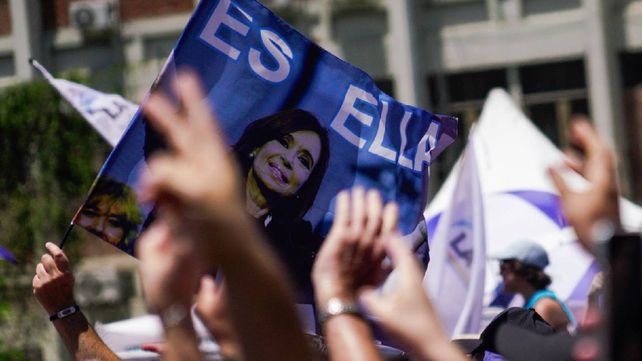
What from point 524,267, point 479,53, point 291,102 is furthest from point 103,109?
point 479,53

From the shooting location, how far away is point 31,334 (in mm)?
16375

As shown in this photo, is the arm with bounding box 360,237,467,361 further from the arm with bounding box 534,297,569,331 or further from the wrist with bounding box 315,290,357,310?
the arm with bounding box 534,297,569,331

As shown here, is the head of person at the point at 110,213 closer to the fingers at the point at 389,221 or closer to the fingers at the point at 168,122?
the fingers at the point at 389,221

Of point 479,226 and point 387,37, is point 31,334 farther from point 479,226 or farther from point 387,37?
point 479,226

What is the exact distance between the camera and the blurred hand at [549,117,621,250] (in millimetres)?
2230

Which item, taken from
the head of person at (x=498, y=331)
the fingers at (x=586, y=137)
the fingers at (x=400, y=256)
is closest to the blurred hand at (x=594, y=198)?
the fingers at (x=586, y=137)

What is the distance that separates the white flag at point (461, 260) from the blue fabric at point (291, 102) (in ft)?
8.49

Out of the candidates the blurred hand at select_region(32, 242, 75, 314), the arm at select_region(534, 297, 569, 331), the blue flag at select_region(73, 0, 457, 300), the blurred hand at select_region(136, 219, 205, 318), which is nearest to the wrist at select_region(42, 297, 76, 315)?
the blurred hand at select_region(32, 242, 75, 314)

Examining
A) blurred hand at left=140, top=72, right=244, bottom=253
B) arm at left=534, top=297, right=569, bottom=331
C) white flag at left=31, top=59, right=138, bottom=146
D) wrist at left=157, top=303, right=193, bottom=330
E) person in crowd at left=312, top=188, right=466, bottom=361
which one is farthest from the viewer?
white flag at left=31, top=59, right=138, bottom=146

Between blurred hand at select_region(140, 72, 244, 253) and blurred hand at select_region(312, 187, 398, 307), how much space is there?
1.25 ft

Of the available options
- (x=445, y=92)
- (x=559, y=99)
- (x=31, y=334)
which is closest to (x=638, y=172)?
(x=559, y=99)

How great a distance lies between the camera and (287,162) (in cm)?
486

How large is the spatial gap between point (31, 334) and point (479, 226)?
9.02 m

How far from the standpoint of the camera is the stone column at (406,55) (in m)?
18.8
